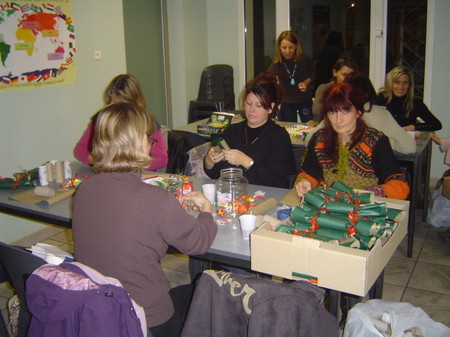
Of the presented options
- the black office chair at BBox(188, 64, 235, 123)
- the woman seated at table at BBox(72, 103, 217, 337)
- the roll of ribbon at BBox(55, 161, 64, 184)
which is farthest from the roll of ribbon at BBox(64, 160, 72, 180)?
the black office chair at BBox(188, 64, 235, 123)

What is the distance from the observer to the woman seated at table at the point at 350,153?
228 cm

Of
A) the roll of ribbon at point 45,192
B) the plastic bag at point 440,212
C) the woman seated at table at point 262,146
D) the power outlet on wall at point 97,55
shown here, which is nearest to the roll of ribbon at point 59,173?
the roll of ribbon at point 45,192

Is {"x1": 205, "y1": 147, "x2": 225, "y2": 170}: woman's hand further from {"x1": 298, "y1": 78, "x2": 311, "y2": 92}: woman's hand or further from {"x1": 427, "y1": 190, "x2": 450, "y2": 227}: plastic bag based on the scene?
{"x1": 298, "y1": 78, "x2": 311, "y2": 92}: woman's hand

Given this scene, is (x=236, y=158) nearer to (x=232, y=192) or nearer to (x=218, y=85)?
(x=232, y=192)

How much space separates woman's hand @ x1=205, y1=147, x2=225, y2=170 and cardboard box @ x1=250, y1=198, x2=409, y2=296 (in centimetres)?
92

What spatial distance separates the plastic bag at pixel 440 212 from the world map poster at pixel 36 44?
→ 3.10 m

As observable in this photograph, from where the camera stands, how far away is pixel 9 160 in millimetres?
3264

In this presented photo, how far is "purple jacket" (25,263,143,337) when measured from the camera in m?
1.17

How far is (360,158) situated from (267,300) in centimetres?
136

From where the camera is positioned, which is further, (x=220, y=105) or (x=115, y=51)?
(x=220, y=105)

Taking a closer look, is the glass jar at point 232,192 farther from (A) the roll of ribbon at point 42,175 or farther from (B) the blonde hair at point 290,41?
(B) the blonde hair at point 290,41

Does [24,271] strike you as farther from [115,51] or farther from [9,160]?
[115,51]

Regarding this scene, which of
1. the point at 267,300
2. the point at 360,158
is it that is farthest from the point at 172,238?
the point at 360,158

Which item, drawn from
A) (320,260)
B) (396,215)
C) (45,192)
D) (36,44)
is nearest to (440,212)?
(396,215)
